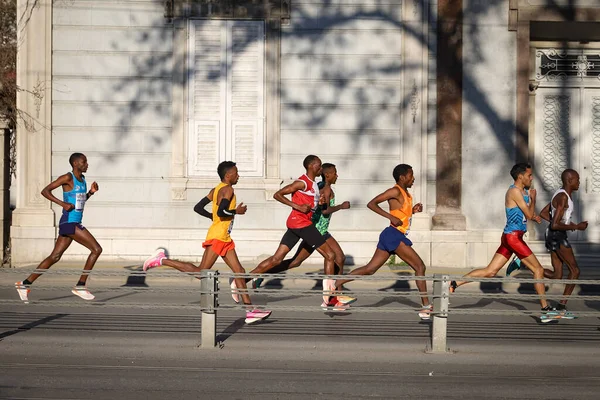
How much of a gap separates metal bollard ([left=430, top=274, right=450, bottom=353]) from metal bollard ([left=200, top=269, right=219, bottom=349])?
2080 millimetres

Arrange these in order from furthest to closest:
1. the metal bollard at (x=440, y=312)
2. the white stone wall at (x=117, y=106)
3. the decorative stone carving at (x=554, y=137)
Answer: the decorative stone carving at (x=554, y=137) → the white stone wall at (x=117, y=106) → the metal bollard at (x=440, y=312)

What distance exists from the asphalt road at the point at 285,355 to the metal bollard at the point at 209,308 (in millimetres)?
144

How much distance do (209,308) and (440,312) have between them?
7.15ft

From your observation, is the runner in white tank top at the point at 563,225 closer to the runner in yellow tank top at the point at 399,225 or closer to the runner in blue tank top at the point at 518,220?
the runner in blue tank top at the point at 518,220

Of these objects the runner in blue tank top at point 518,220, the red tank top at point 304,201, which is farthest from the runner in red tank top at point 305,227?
the runner in blue tank top at point 518,220

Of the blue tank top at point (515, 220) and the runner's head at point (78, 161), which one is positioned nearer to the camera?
the blue tank top at point (515, 220)

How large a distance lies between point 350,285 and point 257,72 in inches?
191

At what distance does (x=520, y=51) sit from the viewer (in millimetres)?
18719

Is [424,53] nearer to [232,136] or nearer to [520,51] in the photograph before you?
[520,51]

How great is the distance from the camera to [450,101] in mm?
18578

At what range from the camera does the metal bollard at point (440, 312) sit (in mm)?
9492

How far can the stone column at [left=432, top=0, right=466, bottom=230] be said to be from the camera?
61.0 feet

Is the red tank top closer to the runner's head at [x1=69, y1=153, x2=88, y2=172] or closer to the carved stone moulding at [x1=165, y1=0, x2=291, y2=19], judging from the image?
the runner's head at [x1=69, y1=153, x2=88, y2=172]

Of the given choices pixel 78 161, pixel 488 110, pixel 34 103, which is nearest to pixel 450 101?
pixel 488 110
